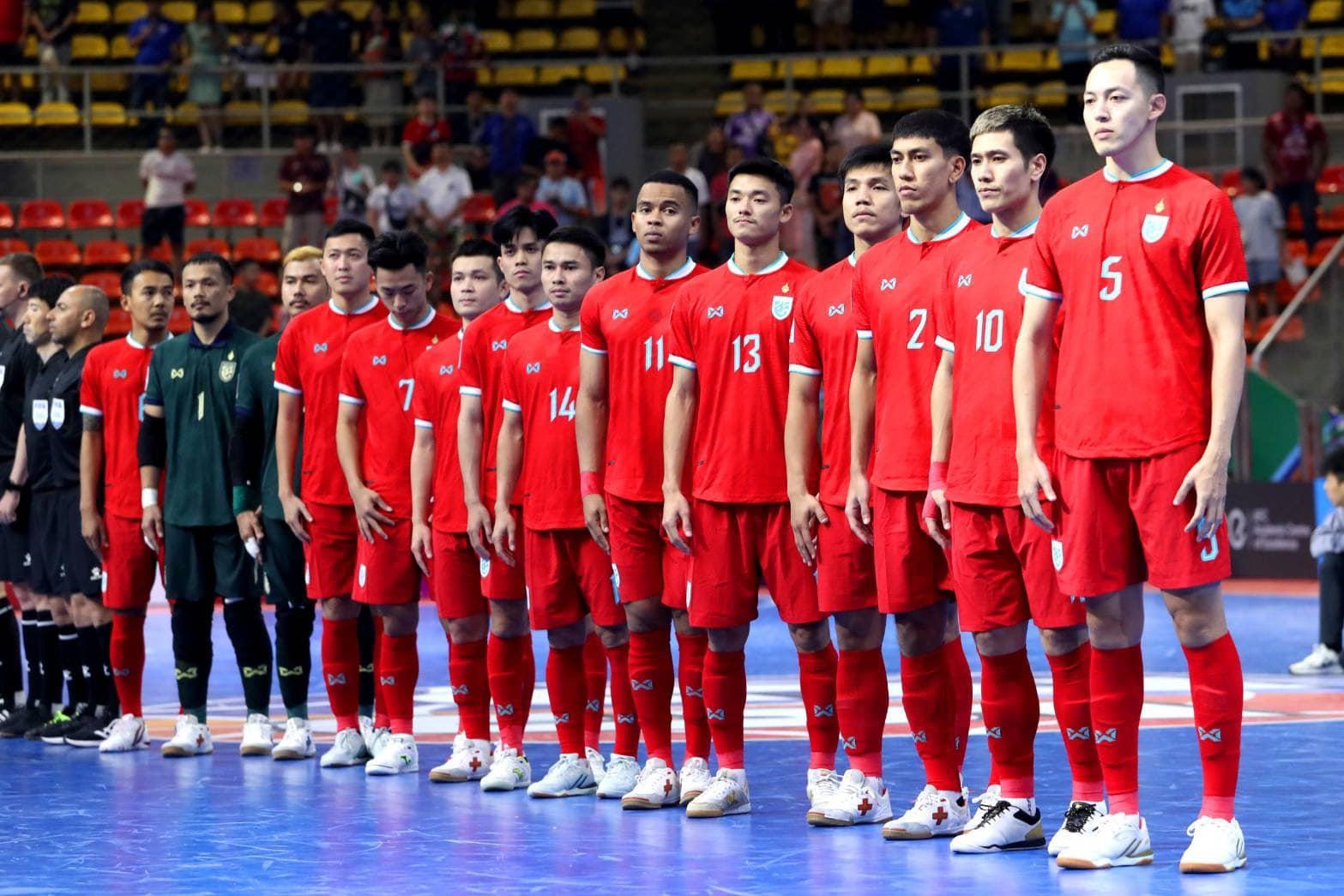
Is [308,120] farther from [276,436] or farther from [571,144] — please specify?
[276,436]

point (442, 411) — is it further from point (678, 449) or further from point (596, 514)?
point (678, 449)

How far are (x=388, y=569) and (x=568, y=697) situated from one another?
119cm

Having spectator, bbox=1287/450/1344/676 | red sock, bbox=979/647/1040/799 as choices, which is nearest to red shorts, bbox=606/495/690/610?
red sock, bbox=979/647/1040/799

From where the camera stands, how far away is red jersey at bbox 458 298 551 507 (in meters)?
8.71

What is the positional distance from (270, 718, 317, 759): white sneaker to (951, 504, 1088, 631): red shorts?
3.86 meters

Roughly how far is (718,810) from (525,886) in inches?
54.4

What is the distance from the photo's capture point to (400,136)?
24.2 m

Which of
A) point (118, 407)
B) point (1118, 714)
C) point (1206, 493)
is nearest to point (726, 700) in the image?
point (1118, 714)

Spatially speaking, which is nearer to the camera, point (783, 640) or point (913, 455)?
point (913, 455)

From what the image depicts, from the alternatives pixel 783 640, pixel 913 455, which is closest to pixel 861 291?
pixel 913 455

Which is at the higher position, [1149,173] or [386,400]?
[1149,173]

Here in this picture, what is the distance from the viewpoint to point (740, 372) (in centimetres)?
770

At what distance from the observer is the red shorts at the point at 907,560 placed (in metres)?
6.91

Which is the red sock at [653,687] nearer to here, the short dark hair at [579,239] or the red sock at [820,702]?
the red sock at [820,702]
